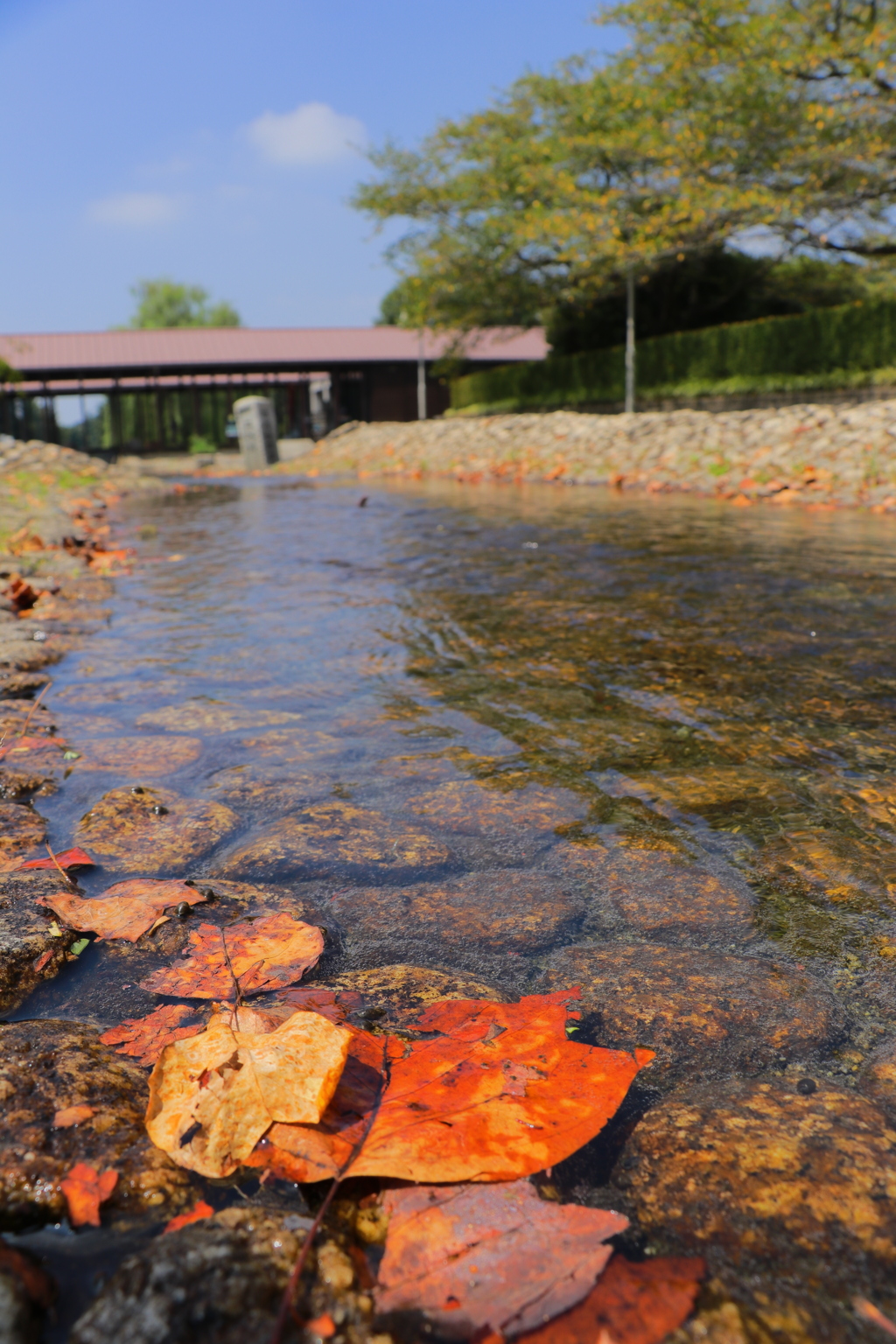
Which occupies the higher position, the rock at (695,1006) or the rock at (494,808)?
the rock at (494,808)

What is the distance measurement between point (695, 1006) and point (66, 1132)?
38.6 inches

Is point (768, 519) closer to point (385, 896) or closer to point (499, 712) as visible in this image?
point (499, 712)

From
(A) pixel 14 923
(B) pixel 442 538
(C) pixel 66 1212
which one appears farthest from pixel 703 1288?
(B) pixel 442 538

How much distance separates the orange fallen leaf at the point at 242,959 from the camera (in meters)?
1.56

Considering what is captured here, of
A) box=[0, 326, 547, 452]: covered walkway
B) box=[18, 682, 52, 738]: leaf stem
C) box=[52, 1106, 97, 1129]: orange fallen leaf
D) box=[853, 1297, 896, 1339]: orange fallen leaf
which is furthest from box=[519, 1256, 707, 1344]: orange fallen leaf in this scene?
box=[0, 326, 547, 452]: covered walkway

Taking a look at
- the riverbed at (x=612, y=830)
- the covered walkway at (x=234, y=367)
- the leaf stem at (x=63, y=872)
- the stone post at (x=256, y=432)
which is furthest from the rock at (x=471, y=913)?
the covered walkway at (x=234, y=367)

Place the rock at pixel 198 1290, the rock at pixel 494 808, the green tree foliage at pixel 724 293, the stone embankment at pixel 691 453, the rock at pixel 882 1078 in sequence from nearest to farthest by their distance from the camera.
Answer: the rock at pixel 198 1290 < the rock at pixel 882 1078 < the rock at pixel 494 808 < the stone embankment at pixel 691 453 < the green tree foliage at pixel 724 293

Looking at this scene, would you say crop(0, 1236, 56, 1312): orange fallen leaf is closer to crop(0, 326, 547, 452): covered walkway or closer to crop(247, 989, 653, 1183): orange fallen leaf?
crop(247, 989, 653, 1183): orange fallen leaf

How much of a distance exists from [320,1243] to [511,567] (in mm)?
5719

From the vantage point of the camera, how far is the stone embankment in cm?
1145

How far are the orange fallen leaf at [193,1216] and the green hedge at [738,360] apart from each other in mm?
19419

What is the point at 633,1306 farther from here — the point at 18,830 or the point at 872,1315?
the point at 18,830

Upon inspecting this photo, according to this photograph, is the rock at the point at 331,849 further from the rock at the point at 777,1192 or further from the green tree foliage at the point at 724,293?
the green tree foliage at the point at 724,293

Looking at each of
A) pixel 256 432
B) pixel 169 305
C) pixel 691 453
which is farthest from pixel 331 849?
pixel 169 305
